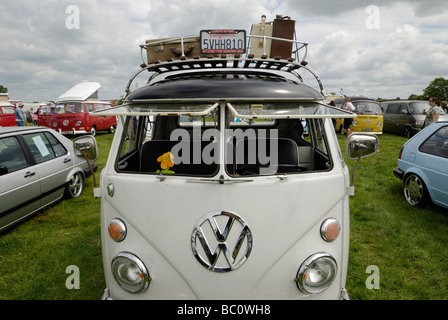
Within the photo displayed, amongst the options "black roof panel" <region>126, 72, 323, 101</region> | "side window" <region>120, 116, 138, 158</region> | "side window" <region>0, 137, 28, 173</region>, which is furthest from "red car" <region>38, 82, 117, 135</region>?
"black roof panel" <region>126, 72, 323, 101</region>

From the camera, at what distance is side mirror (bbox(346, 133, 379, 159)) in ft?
7.63

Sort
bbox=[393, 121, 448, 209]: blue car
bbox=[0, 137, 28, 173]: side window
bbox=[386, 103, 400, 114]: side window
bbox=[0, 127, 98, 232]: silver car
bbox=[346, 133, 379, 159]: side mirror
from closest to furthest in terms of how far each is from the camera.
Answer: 1. bbox=[346, 133, 379, 159]: side mirror
2. bbox=[0, 127, 98, 232]: silver car
3. bbox=[0, 137, 28, 173]: side window
4. bbox=[393, 121, 448, 209]: blue car
5. bbox=[386, 103, 400, 114]: side window

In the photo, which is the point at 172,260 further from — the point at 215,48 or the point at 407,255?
the point at 407,255

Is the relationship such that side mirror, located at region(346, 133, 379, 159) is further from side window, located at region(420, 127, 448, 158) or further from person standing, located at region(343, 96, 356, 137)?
person standing, located at region(343, 96, 356, 137)

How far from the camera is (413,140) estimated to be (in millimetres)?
5887

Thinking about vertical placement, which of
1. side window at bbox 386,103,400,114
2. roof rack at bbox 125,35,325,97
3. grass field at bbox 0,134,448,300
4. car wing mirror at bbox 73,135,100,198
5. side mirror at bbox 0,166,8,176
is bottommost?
grass field at bbox 0,134,448,300

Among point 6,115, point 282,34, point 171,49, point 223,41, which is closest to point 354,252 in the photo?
point 282,34

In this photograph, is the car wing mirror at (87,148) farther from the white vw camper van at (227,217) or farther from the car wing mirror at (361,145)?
the car wing mirror at (361,145)

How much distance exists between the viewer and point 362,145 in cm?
232

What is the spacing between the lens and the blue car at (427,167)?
16.2 ft

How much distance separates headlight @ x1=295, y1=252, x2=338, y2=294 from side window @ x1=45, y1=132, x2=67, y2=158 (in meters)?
5.40

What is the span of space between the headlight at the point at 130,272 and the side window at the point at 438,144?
17.0 feet

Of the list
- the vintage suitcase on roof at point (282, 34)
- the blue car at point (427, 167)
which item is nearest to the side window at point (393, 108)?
the blue car at point (427, 167)

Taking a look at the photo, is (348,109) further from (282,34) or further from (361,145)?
(361,145)
